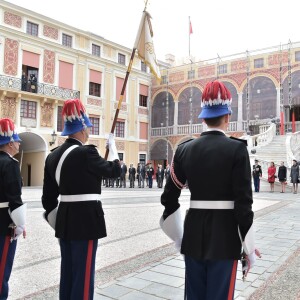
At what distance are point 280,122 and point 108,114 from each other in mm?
13306

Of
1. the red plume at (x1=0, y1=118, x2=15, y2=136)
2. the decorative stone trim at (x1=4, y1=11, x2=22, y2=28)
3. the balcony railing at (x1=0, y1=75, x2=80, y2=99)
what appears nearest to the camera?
the red plume at (x1=0, y1=118, x2=15, y2=136)

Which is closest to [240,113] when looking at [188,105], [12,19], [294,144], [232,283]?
[188,105]

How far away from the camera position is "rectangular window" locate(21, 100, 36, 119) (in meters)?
22.2

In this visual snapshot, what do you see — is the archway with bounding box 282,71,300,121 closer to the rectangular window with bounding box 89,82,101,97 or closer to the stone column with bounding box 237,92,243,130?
the stone column with bounding box 237,92,243,130

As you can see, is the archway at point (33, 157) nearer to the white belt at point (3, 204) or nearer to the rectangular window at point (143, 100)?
the rectangular window at point (143, 100)

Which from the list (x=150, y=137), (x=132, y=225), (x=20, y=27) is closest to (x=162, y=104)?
(x=150, y=137)

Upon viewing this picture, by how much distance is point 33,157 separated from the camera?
2442 cm

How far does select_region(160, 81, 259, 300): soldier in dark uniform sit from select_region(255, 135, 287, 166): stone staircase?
18.6m

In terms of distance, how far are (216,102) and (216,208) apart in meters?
0.74

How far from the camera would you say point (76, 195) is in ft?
9.06

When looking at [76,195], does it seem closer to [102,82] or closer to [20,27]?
[20,27]

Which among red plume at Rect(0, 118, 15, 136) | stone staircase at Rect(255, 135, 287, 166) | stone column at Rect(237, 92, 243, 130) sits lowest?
red plume at Rect(0, 118, 15, 136)

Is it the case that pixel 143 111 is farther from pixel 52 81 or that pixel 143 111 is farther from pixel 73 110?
pixel 73 110

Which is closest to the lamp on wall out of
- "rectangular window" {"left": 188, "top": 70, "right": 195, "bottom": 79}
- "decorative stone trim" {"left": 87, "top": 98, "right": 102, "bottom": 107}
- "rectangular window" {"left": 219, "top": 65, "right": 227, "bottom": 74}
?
"decorative stone trim" {"left": 87, "top": 98, "right": 102, "bottom": 107}
